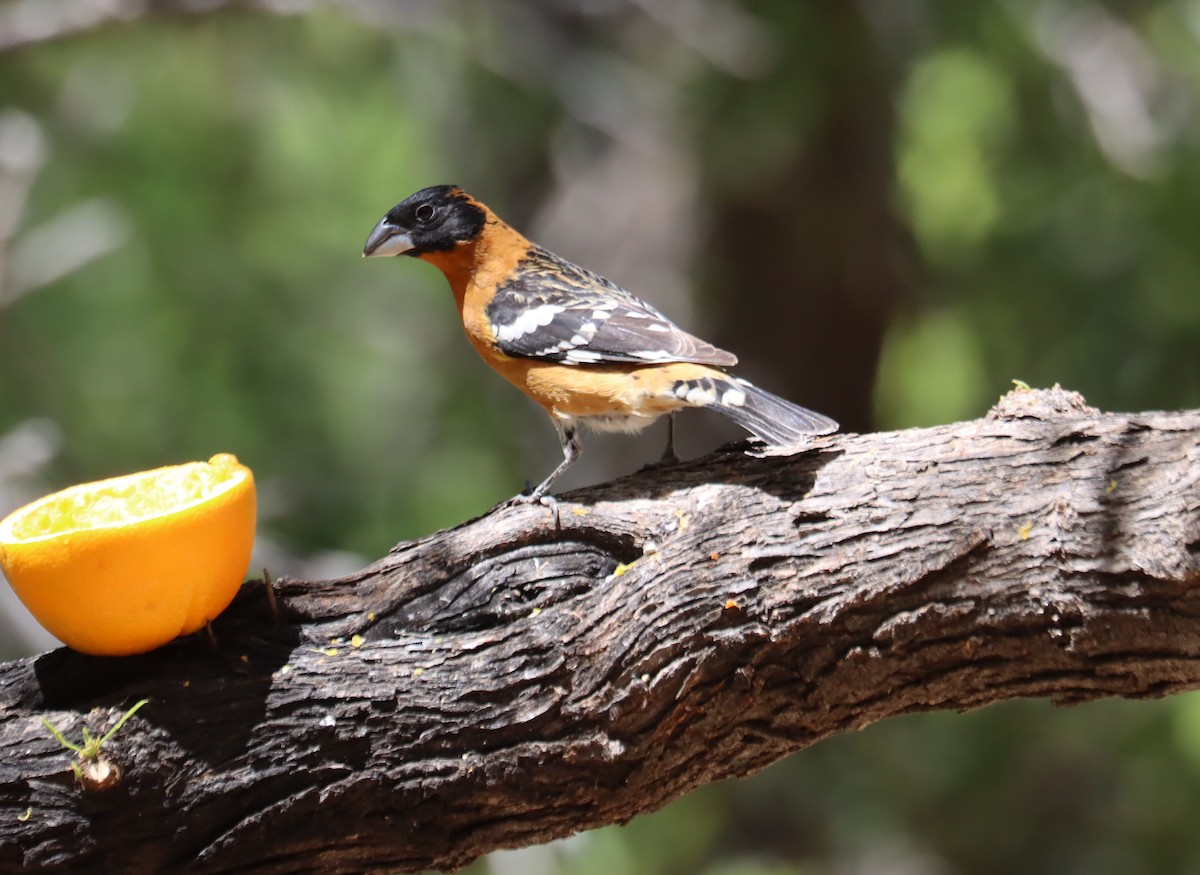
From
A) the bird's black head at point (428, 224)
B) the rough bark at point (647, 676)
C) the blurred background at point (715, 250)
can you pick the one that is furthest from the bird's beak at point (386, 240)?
the blurred background at point (715, 250)

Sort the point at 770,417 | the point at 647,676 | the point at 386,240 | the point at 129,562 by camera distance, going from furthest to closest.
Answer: the point at 386,240 → the point at 770,417 → the point at 647,676 → the point at 129,562

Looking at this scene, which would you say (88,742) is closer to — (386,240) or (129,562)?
(129,562)

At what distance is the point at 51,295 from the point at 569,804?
6.66m

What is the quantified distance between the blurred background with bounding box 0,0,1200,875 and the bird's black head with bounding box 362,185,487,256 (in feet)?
5.95

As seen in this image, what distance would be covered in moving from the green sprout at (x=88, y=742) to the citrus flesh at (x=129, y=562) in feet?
0.48

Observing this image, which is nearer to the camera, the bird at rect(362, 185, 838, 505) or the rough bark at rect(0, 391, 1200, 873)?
the rough bark at rect(0, 391, 1200, 873)

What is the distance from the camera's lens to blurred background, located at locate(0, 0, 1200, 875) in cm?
571

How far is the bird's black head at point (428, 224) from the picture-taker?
12.0 feet

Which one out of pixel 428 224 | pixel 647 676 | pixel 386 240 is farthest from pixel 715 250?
pixel 647 676

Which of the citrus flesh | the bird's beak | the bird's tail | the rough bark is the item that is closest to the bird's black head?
the bird's beak

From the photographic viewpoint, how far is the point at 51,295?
309 inches

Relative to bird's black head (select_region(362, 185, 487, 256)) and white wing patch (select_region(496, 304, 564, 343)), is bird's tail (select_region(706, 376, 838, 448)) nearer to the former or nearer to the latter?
white wing patch (select_region(496, 304, 564, 343))

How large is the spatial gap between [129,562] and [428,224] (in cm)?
174

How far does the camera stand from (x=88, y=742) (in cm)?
233
